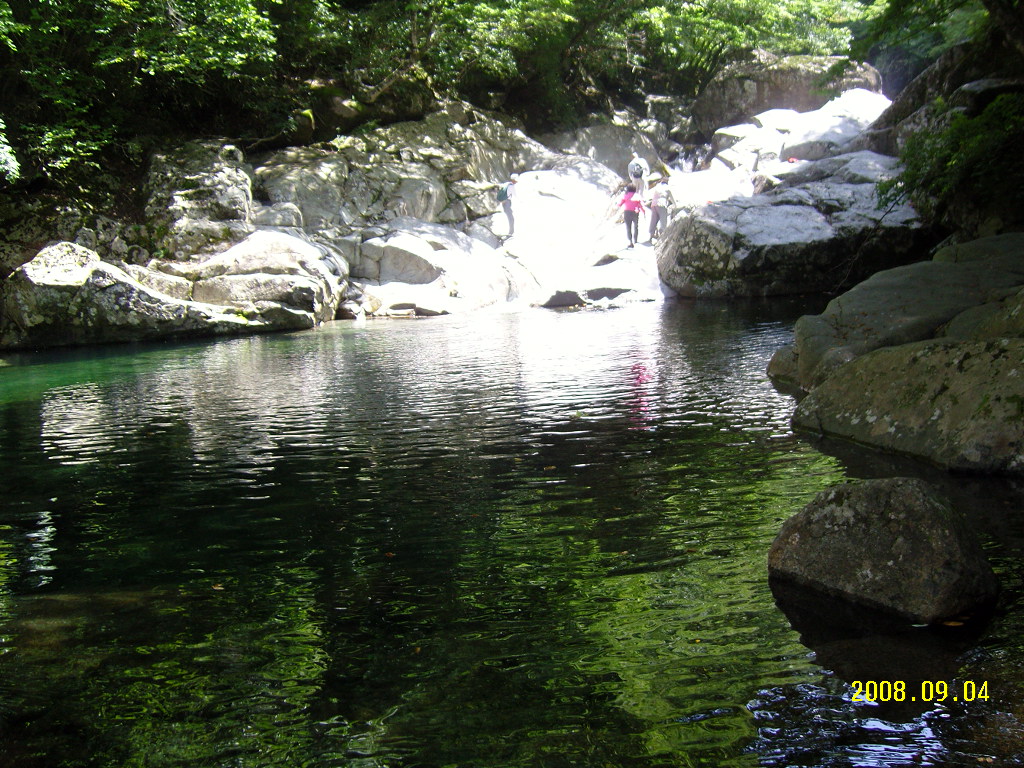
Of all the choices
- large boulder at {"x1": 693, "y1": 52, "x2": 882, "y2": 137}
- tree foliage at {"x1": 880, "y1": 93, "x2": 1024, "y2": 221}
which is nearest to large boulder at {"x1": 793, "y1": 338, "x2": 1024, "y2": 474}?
tree foliage at {"x1": 880, "y1": 93, "x2": 1024, "y2": 221}

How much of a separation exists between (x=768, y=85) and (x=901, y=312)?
34.7 m

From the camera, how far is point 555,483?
7.79 metres

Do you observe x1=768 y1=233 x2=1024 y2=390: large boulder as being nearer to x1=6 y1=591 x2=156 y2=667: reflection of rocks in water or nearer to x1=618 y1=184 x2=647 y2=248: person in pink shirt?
x1=6 y1=591 x2=156 y2=667: reflection of rocks in water

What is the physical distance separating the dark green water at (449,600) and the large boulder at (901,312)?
91 cm

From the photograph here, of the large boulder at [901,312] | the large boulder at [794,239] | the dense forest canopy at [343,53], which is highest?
the dense forest canopy at [343,53]

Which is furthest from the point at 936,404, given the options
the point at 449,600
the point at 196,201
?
the point at 196,201

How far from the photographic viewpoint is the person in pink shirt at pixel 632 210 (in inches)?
1153

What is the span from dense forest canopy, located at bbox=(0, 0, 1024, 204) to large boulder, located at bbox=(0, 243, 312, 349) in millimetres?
2879

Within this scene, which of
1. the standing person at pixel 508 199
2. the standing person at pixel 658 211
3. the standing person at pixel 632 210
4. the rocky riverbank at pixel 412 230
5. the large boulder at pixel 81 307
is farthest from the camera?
the standing person at pixel 508 199

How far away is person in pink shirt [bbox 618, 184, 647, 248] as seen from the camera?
29.3 meters

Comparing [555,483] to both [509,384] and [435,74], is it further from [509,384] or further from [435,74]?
[435,74]

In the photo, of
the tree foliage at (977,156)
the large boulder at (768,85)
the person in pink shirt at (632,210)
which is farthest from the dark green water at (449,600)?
the large boulder at (768,85)
